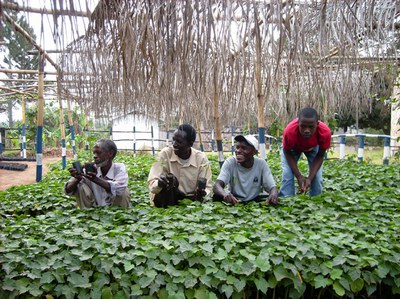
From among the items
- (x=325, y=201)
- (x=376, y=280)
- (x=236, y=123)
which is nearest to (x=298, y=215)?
(x=325, y=201)

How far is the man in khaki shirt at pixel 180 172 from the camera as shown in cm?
471

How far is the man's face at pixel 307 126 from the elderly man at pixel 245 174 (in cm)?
53

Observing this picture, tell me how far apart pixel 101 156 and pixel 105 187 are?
0.39 meters

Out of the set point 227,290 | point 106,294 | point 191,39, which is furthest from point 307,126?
point 106,294

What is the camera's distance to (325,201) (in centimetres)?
463

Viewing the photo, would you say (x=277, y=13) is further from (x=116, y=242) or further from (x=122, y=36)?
(x=116, y=242)

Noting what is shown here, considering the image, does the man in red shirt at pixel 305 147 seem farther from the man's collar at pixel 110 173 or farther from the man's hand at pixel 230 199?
the man's collar at pixel 110 173

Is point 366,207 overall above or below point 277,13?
below

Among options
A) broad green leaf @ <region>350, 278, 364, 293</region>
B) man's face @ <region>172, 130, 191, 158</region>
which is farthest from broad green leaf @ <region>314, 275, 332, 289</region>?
man's face @ <region>172, 130, 191, 158</region>

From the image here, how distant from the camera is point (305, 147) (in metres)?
5.15

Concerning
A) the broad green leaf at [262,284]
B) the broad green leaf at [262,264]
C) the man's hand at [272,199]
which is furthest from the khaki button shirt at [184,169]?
the broad green leaf at [262,284]

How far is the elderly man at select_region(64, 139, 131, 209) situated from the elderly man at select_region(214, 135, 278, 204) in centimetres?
105

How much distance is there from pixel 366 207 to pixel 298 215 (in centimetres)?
78

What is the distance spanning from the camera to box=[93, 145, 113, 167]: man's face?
15.2 ft
